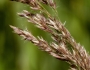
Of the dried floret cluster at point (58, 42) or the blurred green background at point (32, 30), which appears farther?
the blurred green background at point (32, 30)

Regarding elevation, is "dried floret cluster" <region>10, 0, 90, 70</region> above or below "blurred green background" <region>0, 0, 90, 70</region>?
below

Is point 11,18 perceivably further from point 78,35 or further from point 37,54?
point 78,35

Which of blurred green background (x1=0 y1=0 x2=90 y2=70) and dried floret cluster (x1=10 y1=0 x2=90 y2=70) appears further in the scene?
blurred green background (x1=0 y1=0 x2=90 y2=70)

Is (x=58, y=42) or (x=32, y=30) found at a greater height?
(x=32, y=30)

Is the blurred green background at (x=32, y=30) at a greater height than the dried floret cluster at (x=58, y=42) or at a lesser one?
greater

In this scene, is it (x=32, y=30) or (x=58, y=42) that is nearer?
(x=58, y=42)

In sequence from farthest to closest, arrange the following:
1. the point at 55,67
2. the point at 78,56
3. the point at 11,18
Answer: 1. the point at 11,18
2. the point at 55,67
3. the point at 78,56

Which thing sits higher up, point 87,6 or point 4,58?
point 87,6

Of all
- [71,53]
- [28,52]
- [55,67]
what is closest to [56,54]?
[71,53]
